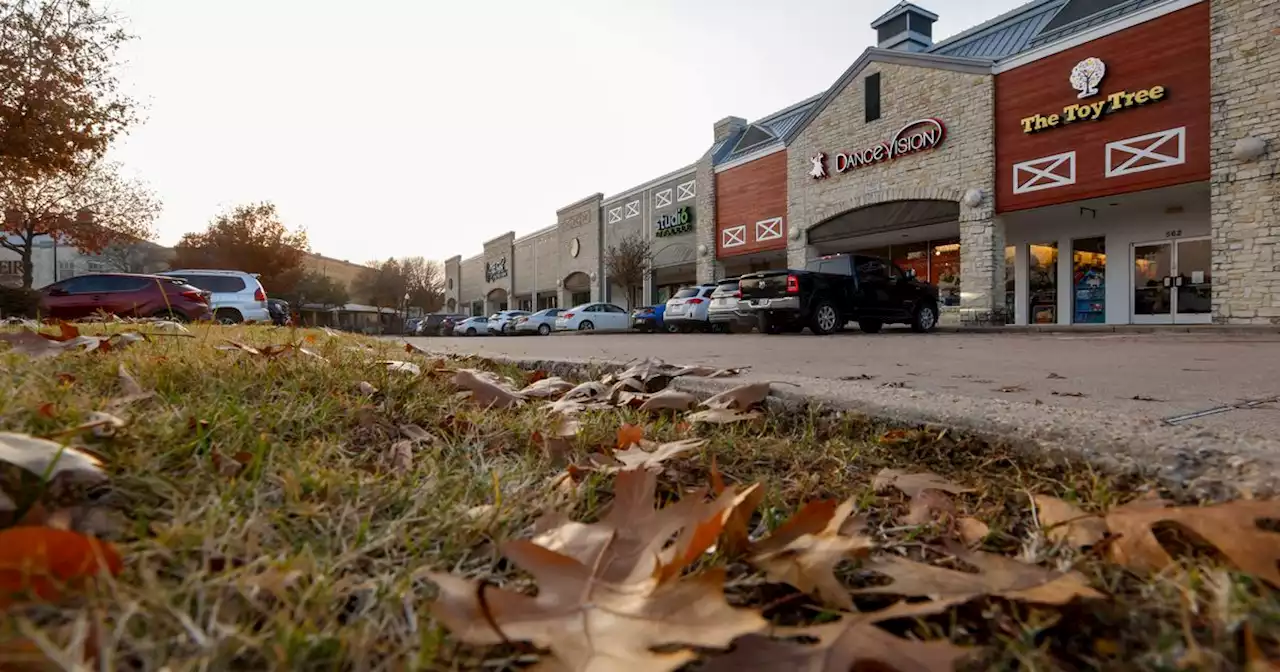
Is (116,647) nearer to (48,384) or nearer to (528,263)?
(48,384)

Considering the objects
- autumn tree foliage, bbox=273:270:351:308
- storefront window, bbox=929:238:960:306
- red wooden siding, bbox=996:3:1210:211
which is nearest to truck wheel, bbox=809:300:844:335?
red wooden siding, bbox=996:3:1210:211

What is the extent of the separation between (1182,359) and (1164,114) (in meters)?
11.7

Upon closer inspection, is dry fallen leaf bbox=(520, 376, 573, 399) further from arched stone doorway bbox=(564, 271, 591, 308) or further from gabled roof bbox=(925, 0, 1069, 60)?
arched stone doorway bbox=(564, 271, 591, 308)

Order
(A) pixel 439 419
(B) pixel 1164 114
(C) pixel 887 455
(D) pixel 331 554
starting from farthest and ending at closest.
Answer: (B) pixel 1164 114 < (A) pixel 439 419 < (C) pixel 887 455 < (D) pixel 331 554

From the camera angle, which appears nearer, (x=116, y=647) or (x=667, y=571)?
(x=116, y=647)

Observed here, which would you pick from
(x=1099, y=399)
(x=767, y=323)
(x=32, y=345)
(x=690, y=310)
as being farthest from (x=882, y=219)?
(x=32, y=345)

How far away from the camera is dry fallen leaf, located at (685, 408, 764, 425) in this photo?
211cm

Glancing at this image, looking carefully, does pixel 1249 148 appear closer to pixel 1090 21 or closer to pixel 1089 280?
pixel 1090 21

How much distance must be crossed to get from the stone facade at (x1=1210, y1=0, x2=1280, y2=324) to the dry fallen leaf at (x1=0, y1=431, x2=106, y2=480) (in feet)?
57.6

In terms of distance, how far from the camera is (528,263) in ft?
143

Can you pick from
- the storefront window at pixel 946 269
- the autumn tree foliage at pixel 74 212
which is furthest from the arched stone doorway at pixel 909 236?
the autumn tree foliage at pixel 74 212

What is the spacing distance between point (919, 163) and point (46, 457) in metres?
20.0

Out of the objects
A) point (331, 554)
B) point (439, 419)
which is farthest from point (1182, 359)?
point (331, 554)

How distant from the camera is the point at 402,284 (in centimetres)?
5791
